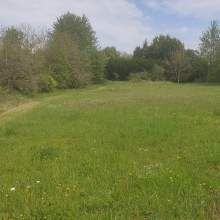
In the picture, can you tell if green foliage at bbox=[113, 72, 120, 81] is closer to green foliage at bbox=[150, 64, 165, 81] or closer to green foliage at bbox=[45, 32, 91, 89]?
green foliage at bbox=[150, 64, 165, 81]

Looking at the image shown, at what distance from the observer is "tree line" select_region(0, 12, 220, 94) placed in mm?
18203

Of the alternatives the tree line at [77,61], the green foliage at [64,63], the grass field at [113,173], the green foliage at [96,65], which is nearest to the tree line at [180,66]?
the tree line at [77,61]

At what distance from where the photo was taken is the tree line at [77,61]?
18.2 metres

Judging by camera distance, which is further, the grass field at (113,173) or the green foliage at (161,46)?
Result: the green foliage at (161,46)

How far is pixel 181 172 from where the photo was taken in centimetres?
374

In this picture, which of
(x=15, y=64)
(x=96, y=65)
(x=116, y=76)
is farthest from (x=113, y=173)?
(x=116, y=76)

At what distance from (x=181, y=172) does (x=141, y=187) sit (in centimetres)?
96

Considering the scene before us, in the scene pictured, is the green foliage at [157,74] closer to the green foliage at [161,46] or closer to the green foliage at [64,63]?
the green foliage at [161,46]

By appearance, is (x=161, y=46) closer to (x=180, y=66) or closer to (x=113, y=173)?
(x=180, y=66)

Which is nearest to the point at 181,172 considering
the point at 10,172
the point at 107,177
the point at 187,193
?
the point at 187,193

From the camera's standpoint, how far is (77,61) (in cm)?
3030

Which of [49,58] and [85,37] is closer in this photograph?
[49,58]

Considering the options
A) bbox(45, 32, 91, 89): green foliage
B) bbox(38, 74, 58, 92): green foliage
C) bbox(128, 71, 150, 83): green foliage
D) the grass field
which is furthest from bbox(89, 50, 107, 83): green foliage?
the grass field

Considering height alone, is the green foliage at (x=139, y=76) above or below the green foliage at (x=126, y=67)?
below
